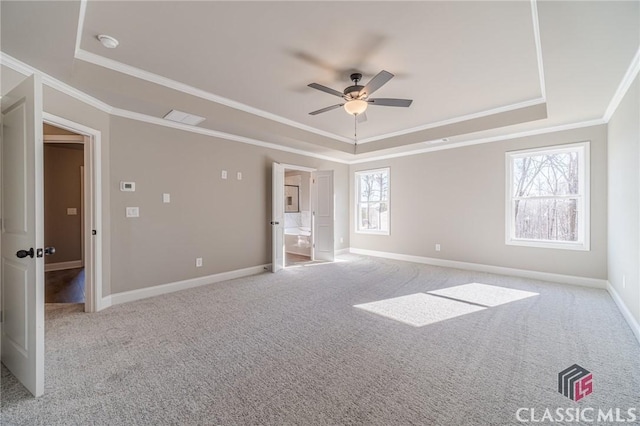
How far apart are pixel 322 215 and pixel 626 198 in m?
4.89

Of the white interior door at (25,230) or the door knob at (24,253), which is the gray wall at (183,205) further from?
the door knob at (24,253)

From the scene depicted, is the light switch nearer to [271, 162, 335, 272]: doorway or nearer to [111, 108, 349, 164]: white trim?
[111, 108, 349, 164]: white trim

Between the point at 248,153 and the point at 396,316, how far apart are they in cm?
373

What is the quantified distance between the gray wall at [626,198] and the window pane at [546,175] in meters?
0.61

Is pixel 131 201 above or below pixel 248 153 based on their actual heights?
Answer: below

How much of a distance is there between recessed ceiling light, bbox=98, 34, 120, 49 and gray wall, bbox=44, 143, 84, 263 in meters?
4.41

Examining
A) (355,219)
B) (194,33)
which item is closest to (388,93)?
(194,33)

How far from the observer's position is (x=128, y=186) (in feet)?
12.2

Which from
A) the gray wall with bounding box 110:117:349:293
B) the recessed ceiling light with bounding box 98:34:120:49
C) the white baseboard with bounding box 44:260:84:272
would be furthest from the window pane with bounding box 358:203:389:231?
the white baseboard with bounding box 44:260:84:272

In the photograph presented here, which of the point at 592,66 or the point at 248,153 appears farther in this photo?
the point at 248,153

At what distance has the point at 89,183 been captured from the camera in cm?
333

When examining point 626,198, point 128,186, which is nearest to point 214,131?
point 128,186

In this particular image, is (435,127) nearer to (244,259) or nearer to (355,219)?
(355,219)

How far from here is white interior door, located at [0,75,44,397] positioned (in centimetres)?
183
